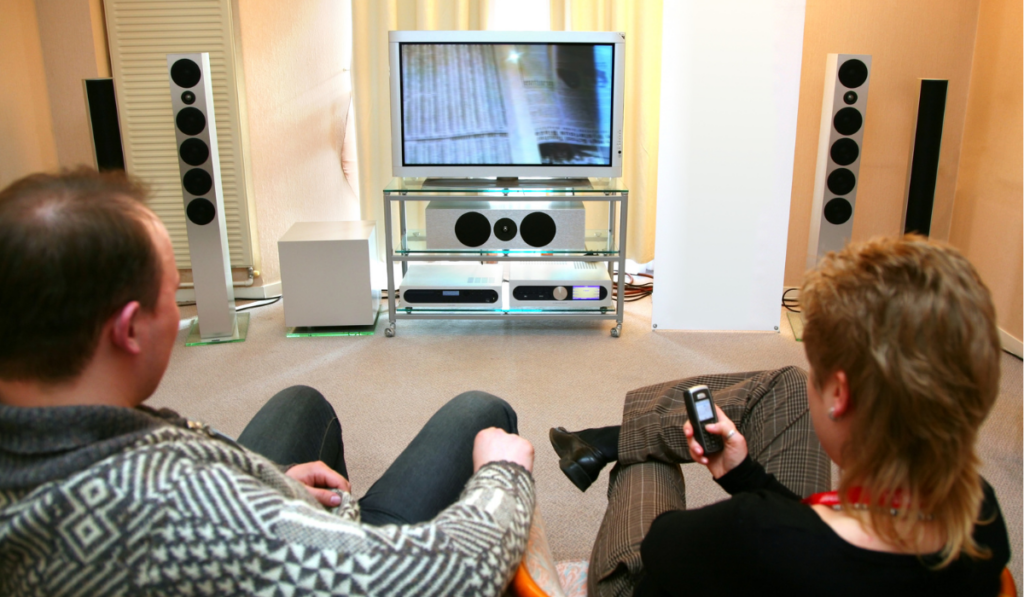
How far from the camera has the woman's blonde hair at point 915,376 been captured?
727 mm

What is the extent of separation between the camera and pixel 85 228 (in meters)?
0.69

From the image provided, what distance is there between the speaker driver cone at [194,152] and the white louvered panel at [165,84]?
0.41 metres


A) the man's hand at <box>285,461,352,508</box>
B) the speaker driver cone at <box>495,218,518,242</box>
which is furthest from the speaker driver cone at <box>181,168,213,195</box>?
the man's hand at <box>285,461,352,508</box>

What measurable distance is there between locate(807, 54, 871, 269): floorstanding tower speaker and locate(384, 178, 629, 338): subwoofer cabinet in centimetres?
81

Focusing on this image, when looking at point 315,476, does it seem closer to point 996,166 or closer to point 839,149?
point 839,149

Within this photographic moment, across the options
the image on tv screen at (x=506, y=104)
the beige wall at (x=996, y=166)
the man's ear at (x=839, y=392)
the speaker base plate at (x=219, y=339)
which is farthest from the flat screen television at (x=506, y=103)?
the man's ear at (x=839, y=392)

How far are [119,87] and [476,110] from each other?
5.32 ft

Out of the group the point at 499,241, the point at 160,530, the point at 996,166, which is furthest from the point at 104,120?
the point at 996,166

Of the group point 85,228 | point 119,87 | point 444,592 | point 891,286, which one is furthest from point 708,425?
point 119,87

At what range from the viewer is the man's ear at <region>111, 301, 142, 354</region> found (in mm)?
719

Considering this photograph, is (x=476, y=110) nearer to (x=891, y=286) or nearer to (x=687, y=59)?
(x=687, y=59)

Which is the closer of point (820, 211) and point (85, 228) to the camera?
point (85, 228)

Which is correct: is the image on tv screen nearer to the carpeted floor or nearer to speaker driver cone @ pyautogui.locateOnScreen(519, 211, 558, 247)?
speaker driver cone @ pyautogui.locateOnScreen(519, 211, 558, 247)

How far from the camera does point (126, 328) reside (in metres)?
0.73
